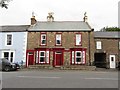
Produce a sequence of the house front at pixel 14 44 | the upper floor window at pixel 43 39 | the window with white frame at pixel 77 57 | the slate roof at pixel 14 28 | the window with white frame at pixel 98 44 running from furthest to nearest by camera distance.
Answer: the window with white frame at pixel 98 44
the slate roof at pixel 14 28
the house front at pixel 14 44
the upper floor window at pixel 43 39
the window with white frame at pixel 77 57

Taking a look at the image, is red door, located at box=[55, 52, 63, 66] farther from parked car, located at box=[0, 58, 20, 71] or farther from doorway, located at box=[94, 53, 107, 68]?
parked car, located at box=[0, 58, 20, 71]

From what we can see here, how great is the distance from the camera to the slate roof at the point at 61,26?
35906 millimetres

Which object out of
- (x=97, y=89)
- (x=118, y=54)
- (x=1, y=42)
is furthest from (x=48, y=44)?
(x=97, y=89)

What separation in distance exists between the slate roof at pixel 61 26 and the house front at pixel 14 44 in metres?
1.79

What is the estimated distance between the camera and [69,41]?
1393 inches

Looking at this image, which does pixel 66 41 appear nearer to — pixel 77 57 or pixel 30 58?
pixel 77 57

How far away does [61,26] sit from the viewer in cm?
3747

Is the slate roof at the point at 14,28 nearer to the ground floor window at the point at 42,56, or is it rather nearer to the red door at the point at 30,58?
the red door at the point at 30,58

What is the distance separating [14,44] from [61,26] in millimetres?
7526

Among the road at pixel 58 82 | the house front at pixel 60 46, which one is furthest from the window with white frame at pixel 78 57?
the road at pixel 58 82

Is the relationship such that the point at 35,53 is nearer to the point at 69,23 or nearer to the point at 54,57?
the point at 54,57

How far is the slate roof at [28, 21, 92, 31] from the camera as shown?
35906 millimetres

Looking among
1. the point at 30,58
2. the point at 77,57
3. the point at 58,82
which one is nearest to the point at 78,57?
the point at 77,57

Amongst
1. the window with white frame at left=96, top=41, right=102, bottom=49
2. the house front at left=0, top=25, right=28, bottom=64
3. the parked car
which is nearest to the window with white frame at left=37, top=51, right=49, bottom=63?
the house front at left=0, top=25, right=28, bottom=64
